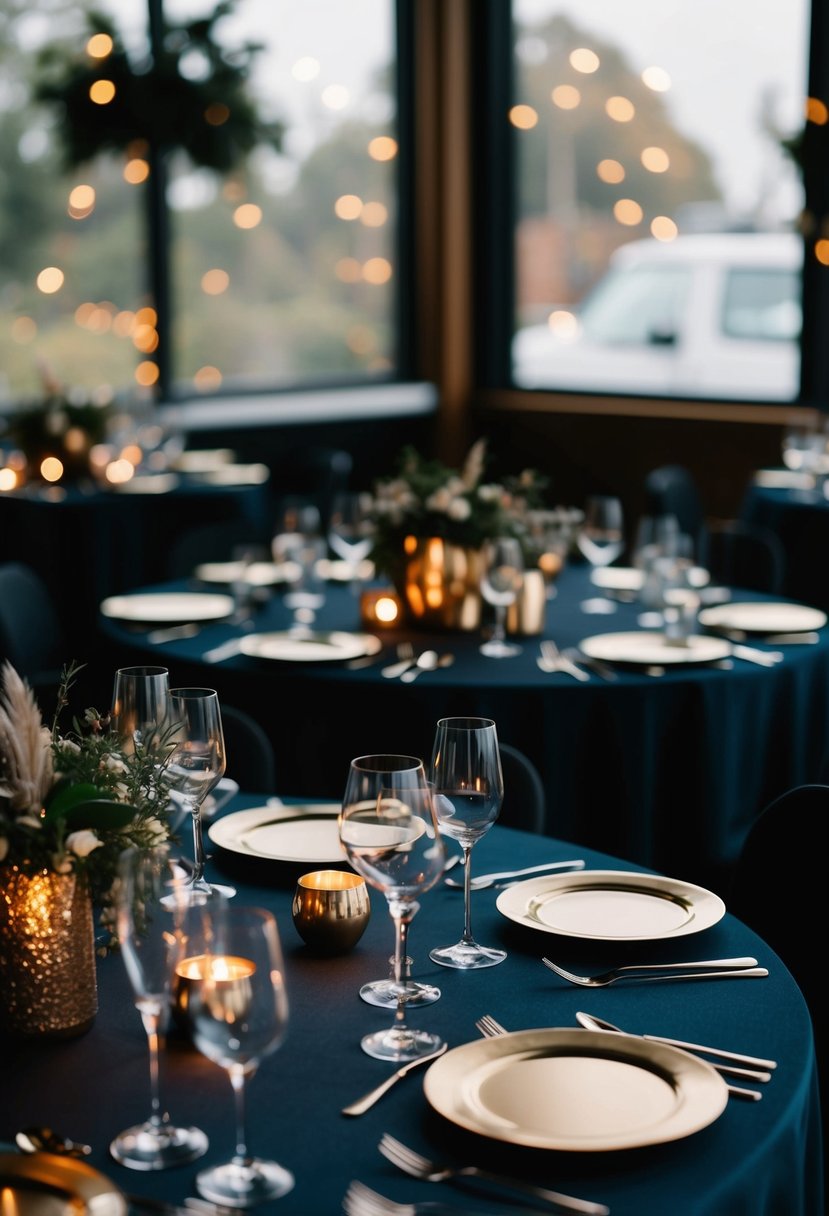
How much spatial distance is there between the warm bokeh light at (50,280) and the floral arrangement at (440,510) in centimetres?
414

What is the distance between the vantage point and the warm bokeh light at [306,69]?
Answer: 8000mm

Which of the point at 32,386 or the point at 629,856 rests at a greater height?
the point at 32,386

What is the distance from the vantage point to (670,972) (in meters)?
1.69

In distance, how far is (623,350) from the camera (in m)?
8.18

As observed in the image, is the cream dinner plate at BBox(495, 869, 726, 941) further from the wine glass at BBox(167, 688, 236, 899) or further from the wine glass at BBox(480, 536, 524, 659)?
the wine glass at BBox(480, 536, 524, 659)

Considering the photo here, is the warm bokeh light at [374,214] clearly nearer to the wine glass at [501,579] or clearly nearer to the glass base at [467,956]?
the wine glass at [501,579]

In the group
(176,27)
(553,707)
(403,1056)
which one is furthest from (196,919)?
(176,27)

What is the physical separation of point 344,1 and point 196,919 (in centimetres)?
786

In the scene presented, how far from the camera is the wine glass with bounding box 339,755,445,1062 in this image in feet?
4.88

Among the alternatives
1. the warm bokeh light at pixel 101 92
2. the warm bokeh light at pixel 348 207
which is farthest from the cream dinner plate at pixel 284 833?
the warm bokeh light at pixel 348 207

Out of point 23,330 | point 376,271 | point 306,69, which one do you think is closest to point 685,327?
point 376,271

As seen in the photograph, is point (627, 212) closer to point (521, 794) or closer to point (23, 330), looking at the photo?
point (23, 330)

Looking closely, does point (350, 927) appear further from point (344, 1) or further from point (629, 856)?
point (344, 1)

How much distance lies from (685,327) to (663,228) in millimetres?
534
